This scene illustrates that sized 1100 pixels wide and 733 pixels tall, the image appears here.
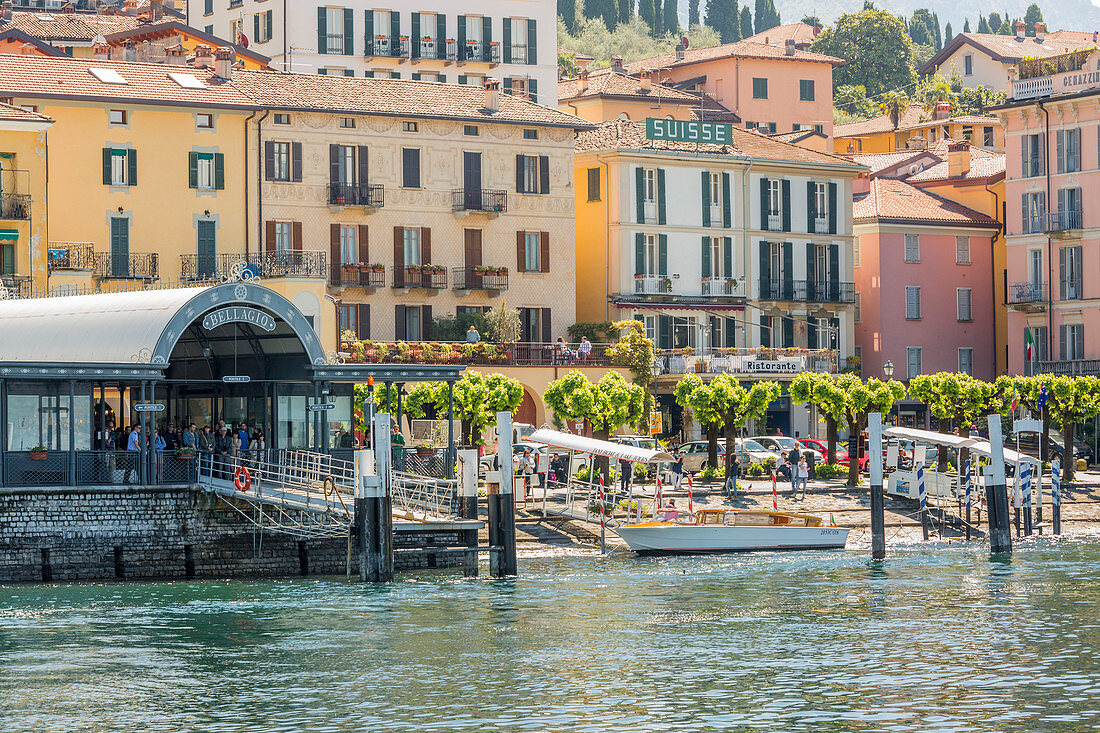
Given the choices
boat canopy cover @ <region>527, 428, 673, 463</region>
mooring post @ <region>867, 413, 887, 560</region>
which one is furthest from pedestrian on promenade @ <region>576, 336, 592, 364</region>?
mooring post @ <region>867, 413, 887, 560</region>

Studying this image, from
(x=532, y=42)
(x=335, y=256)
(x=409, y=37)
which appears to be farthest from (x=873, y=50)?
(x=335, y=256)

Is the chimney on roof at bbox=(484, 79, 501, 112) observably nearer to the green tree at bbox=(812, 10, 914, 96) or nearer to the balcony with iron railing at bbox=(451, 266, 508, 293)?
the balcony with iron railing at bbox=(451, 266, 508, 293)

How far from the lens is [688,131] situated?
94875mm

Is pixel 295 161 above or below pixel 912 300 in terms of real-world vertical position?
above

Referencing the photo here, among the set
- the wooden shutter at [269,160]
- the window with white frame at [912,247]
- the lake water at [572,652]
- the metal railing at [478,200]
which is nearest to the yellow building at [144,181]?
the wooden shutter at [269,160]

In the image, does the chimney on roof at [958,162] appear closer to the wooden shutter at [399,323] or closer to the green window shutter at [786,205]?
the green window shutter at [786,205]

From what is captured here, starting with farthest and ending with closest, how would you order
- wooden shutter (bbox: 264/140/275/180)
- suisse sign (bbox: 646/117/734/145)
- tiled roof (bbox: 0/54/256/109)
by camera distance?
suisse sign (bbox: 646/117/734/145), wooden shutter (bbox: 264/140/275/180), tiled roof (bbox: 0/54/256/109)

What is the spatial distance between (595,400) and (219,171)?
2057cm

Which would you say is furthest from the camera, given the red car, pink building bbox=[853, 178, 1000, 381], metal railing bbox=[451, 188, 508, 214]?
pink building bbox=[853, 178, 1000, 381]

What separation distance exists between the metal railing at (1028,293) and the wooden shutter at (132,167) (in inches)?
1707

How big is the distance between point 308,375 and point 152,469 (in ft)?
20.0

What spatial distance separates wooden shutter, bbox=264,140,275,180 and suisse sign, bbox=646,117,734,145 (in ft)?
62.1

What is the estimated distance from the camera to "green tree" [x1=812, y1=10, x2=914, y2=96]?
166 m

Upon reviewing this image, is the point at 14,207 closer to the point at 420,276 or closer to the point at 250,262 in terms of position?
the point at 250,262
